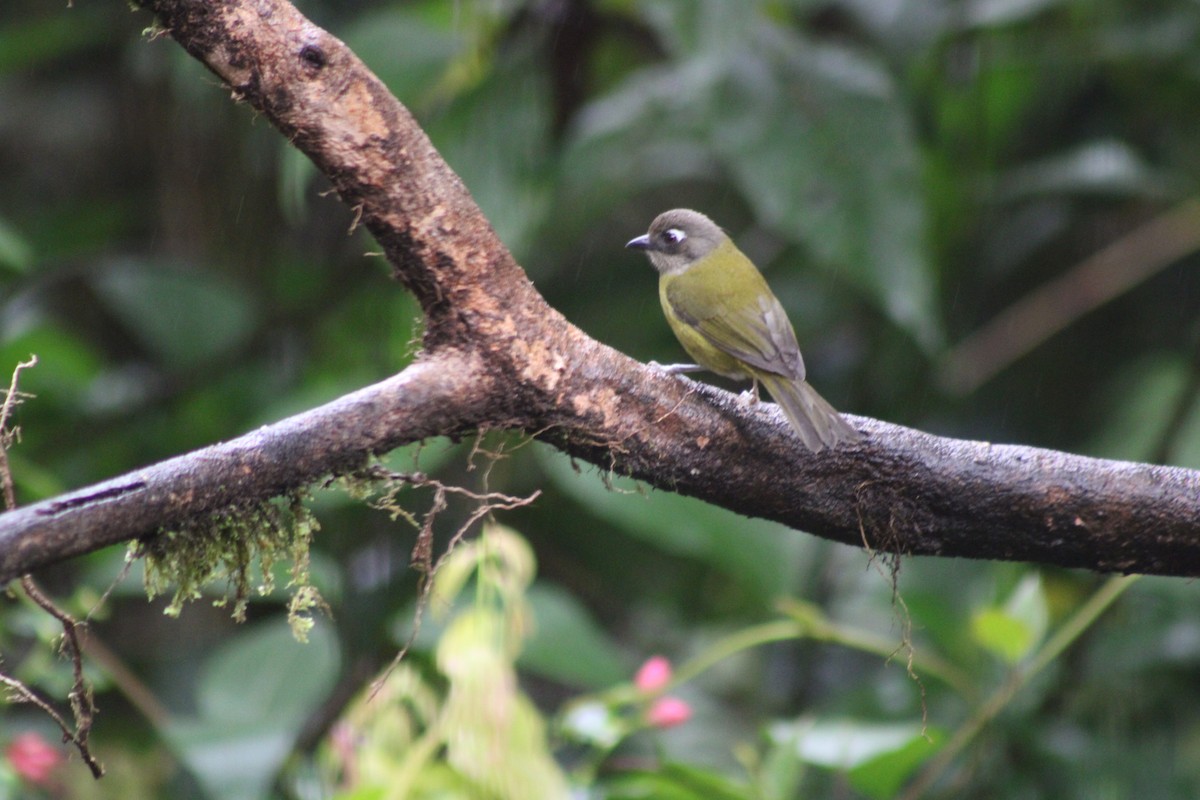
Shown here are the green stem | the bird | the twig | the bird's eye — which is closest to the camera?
the bird

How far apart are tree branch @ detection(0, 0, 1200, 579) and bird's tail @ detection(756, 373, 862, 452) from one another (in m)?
0.02

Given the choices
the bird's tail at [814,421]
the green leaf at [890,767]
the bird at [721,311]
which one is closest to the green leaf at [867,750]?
the green leaf at [890,767]

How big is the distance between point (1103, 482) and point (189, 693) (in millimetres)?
3149

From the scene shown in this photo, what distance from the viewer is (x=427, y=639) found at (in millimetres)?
3043

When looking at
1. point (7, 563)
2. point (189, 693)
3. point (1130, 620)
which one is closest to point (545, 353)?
point (7, 563)

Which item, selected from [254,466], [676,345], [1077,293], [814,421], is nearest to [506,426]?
[254,466]

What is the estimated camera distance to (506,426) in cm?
160

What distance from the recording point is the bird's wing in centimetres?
240

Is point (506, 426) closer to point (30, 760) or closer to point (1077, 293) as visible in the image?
point (30, 760)

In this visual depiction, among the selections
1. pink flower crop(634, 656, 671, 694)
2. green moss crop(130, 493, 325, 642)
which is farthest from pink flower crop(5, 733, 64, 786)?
pink flower crop(634, 656, 671, 694)

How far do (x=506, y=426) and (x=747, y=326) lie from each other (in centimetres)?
101

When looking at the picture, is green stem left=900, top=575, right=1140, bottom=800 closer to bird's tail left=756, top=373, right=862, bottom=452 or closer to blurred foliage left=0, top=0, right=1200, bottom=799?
blurred foliage left=0, top=0, right=1200, bottom=799

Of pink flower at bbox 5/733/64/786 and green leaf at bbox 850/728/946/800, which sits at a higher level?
green leaf at bbox 850/728/946/800

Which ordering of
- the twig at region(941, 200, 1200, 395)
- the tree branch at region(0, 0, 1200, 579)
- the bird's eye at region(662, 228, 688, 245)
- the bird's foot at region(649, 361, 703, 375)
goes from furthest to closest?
the twig at region(941, 200, 1200, 395)
the bird's eye at region(662, 228, 688, 245)
the bird's foot at region(649, 361, 703, 375)
the tree branch at region(0, 0, 1200, 579)
